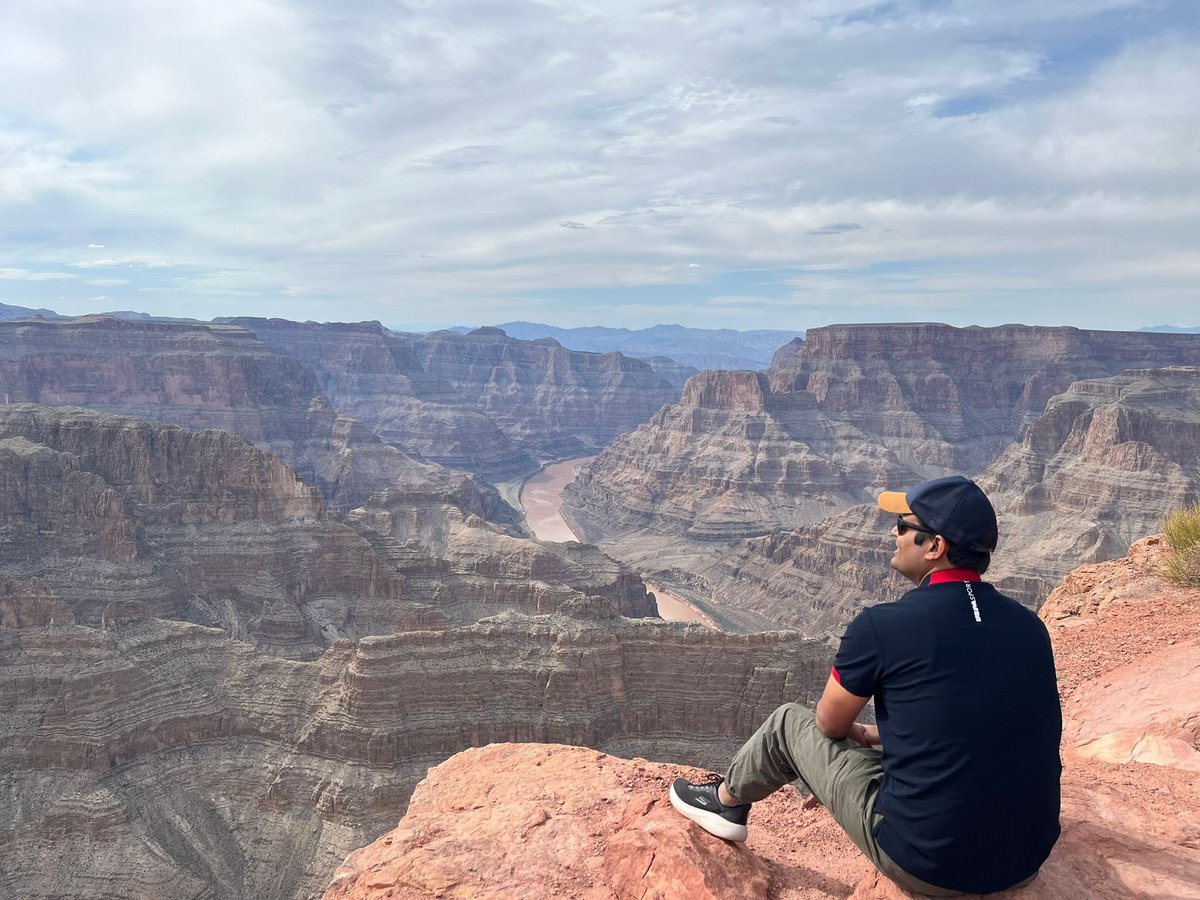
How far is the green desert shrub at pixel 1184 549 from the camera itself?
1620 cm

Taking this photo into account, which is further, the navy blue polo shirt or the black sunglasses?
the black sunglasses

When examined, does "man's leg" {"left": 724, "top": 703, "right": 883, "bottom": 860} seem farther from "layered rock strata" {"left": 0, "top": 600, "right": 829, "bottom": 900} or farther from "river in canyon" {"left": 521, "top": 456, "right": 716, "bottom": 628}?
"river in canyon" {"left": 521, "top": 456, "right": 716, "bottom": 628}

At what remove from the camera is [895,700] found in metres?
5.93

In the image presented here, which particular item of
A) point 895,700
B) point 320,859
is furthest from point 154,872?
point 895,700

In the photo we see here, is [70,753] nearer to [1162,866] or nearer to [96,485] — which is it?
[96,485]

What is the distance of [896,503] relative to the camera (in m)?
6.76

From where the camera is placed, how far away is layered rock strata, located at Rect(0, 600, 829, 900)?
31.7 m

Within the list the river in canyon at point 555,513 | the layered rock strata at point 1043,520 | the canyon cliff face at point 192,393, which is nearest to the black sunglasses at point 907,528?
the layered rock strata at point 1043,520

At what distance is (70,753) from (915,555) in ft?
127

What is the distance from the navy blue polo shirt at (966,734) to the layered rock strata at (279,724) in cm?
3102

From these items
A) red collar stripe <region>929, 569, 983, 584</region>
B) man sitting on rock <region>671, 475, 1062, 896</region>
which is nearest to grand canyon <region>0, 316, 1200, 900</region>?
man sitting on rock <region>671, 475, 1062, 896</region>

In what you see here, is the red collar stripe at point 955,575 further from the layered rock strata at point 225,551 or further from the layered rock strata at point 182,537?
the layered rock strata at point 182,537

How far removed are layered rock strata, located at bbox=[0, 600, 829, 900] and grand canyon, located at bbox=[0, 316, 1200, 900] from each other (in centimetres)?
12

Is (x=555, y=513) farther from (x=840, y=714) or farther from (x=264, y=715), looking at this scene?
(x=840, y=714)
